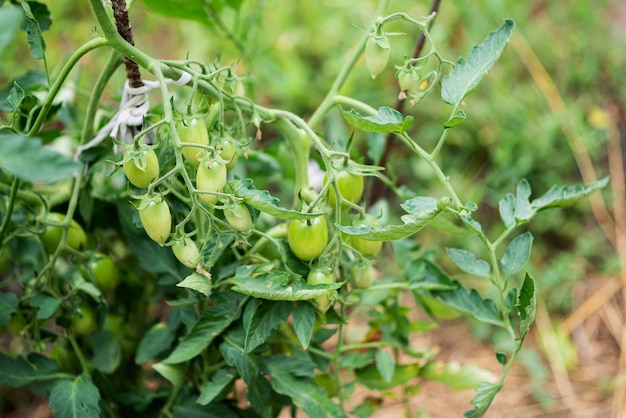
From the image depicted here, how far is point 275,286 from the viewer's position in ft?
1.90

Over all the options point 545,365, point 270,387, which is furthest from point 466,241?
point 270,387

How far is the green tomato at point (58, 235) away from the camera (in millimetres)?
707

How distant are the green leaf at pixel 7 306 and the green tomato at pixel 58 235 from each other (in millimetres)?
65

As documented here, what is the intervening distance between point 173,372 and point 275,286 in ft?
0.67

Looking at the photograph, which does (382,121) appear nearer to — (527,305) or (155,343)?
(527,305)

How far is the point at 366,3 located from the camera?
73.5 inches

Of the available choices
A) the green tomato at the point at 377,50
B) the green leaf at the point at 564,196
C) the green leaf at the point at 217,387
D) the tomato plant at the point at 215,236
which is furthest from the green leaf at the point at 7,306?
the green leaf at the point at 564,196

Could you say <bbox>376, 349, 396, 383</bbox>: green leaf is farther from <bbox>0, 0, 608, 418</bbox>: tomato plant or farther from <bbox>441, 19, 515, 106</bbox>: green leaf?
<bbox>441, 19, 515, 106</bbox>: green leaf

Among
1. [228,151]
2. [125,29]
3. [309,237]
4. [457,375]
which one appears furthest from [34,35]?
[457,375]

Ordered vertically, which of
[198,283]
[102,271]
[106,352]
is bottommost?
[106,352]

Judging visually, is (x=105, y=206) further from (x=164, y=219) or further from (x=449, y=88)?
(x=449, y=88)

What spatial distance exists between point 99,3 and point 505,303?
19.3 inches

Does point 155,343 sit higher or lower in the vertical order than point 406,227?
lower

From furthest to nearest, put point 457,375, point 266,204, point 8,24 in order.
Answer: point 457,375
point 266,204
point 8,24
